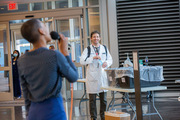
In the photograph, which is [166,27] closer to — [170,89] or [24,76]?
[170,89]

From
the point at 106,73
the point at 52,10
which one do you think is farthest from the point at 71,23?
the point at 106,73

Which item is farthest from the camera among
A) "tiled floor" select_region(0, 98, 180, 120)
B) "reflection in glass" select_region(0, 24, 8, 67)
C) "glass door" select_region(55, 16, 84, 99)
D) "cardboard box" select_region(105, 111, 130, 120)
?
"reflection in glass" select_region(0, 24, 8, 67)

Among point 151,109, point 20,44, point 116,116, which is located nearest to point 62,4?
point 20,44

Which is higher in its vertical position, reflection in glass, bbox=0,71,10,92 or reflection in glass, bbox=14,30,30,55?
reflection in glass, bbox=14,30,30,55

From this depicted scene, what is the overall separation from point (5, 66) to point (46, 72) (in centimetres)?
799

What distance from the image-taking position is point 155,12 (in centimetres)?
803

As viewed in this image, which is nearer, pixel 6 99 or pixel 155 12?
pixel 155 12

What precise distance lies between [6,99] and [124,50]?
13.5 ft

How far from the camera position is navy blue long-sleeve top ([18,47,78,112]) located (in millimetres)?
Result: 1860

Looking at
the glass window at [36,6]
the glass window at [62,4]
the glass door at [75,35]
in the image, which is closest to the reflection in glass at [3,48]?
the glass window at [36,6]

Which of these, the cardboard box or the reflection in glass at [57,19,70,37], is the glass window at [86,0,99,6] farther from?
the cardboard box

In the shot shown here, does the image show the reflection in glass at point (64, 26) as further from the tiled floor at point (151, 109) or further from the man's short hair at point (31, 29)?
the man's short hair at point (31, 29)

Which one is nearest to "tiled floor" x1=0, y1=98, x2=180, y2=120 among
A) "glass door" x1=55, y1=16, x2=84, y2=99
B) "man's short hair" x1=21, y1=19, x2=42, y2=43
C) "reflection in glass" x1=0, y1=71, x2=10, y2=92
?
"glass door" x1=55, y1=16, x2=84, y2=99

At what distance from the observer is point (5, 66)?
31.0ft
